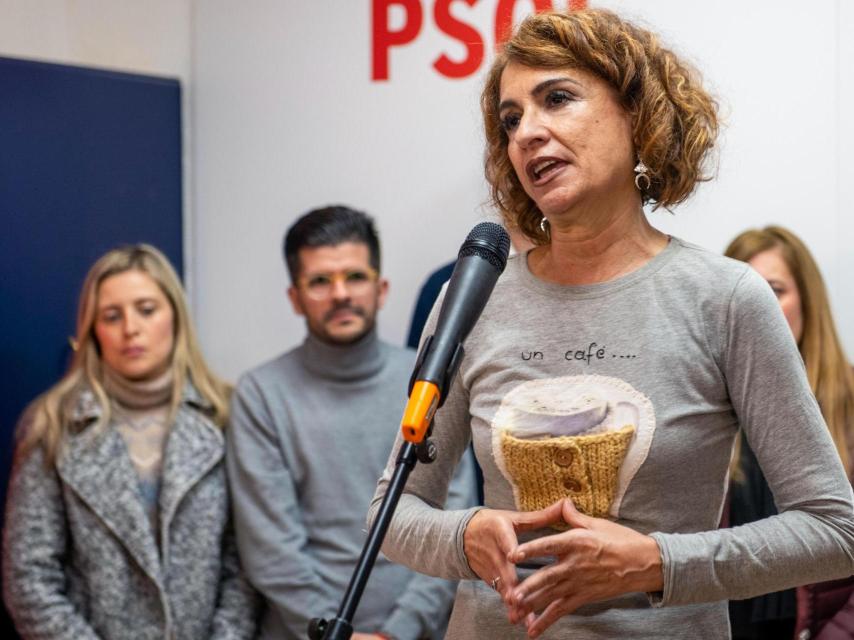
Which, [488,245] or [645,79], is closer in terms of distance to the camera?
[488,245]

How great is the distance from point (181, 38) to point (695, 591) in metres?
3.10

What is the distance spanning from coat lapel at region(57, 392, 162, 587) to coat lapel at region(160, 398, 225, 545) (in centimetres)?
6

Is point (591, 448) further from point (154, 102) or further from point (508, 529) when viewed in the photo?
point (154, 102)

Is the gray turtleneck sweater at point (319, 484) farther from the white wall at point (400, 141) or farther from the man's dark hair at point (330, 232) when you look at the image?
the white wall at point (400, 141)

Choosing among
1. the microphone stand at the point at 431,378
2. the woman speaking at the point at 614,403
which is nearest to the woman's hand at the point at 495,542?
the woman speaking at the point at 614,403

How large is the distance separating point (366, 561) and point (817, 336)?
6.05 feet

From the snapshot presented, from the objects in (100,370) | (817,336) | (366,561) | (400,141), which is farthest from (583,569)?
(400,141)

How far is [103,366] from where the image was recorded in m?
2.98

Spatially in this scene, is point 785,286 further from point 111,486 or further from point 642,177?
point 111,486

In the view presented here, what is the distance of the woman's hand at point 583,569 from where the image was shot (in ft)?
4.23

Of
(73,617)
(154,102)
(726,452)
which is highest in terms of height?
(154,102)

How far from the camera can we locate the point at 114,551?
275 cm

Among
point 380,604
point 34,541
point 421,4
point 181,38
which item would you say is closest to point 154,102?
point 181,38

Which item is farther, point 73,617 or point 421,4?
point 421,4
